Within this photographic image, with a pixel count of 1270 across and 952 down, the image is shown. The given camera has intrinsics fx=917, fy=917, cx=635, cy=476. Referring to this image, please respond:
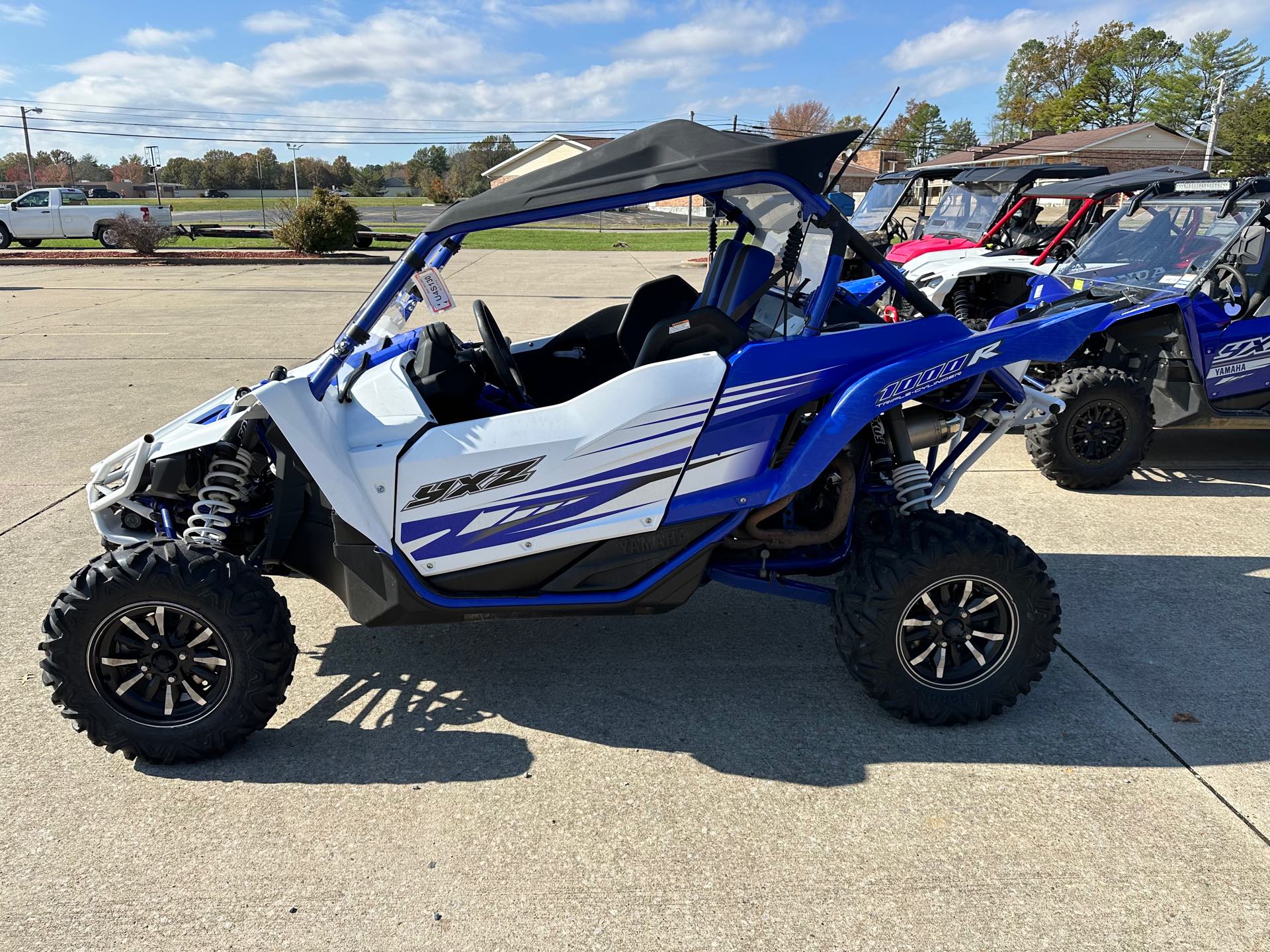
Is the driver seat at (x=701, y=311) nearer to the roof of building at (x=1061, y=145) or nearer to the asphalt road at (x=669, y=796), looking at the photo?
the asphalt road at (x=669, y=796)

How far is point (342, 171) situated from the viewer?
97000 millimetres

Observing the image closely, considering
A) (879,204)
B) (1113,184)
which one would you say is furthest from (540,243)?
(1113,184)

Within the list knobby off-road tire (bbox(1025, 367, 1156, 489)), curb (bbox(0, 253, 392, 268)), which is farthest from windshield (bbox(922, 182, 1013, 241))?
curb (bbox(0, 253, 392, 268))

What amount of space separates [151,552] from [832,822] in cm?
237

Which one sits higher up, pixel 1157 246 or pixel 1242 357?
pixel 1157 246

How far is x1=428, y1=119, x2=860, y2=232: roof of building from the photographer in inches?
115

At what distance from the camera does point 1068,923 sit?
2.47 metres

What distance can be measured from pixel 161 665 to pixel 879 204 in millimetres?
13355

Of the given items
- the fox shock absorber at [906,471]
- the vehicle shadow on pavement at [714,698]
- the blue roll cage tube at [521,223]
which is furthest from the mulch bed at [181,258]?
the fox shock absorber at [906,471]

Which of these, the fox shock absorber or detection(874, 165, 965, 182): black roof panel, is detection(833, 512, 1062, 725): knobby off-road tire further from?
detection(874, 165, 965, 182): black roof panel

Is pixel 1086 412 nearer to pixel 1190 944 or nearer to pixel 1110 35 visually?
pixel 1190 944

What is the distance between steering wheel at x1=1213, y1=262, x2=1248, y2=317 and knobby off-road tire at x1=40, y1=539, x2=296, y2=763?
626cm

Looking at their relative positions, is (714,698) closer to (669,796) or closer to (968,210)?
(669,796)

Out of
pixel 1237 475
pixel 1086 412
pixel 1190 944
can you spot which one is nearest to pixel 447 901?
pixel 1190 944
